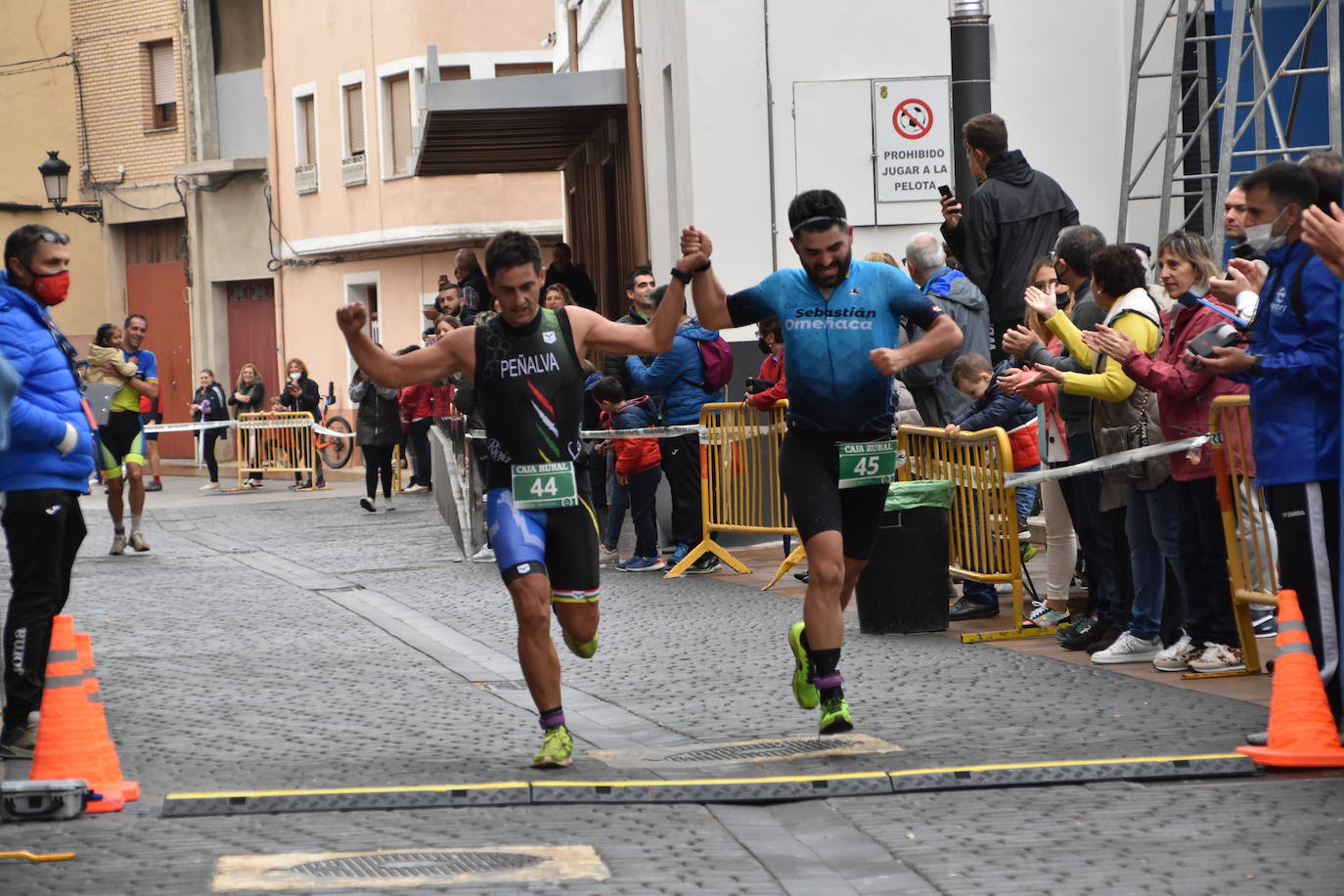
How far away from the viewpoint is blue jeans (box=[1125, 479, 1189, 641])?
8844 millimetres

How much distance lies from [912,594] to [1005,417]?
110 centimetres

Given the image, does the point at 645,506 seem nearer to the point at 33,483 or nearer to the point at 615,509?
the point at 615,509

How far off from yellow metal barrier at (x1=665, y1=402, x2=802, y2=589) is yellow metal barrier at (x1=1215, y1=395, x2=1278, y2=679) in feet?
18.4

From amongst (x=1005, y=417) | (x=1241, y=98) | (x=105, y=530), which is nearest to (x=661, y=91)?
(x=1241, y=98)

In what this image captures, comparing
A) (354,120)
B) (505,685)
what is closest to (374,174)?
(354,120)

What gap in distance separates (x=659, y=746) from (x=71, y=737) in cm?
221

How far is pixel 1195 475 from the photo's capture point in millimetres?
8641

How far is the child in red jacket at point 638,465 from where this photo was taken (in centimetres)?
1441

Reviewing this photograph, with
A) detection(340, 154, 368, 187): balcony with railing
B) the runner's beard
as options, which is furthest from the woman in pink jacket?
detection(340, 154, 368, 187): balcony with railing

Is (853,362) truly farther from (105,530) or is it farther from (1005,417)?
(105,530)

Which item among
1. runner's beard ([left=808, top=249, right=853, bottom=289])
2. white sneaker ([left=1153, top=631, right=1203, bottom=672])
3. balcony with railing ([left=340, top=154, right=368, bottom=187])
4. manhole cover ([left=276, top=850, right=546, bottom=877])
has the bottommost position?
white sneaker ([left=1153, top=631, right=1203, bottom=672])

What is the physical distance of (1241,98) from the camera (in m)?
16.9

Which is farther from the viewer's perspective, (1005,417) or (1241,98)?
(1241,98)

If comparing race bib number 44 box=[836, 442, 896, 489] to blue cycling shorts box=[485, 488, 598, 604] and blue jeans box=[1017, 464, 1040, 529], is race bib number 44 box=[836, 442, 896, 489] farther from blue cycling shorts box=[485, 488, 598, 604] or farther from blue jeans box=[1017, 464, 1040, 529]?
blue jeans box=[1017, 464, 1040, 529]
